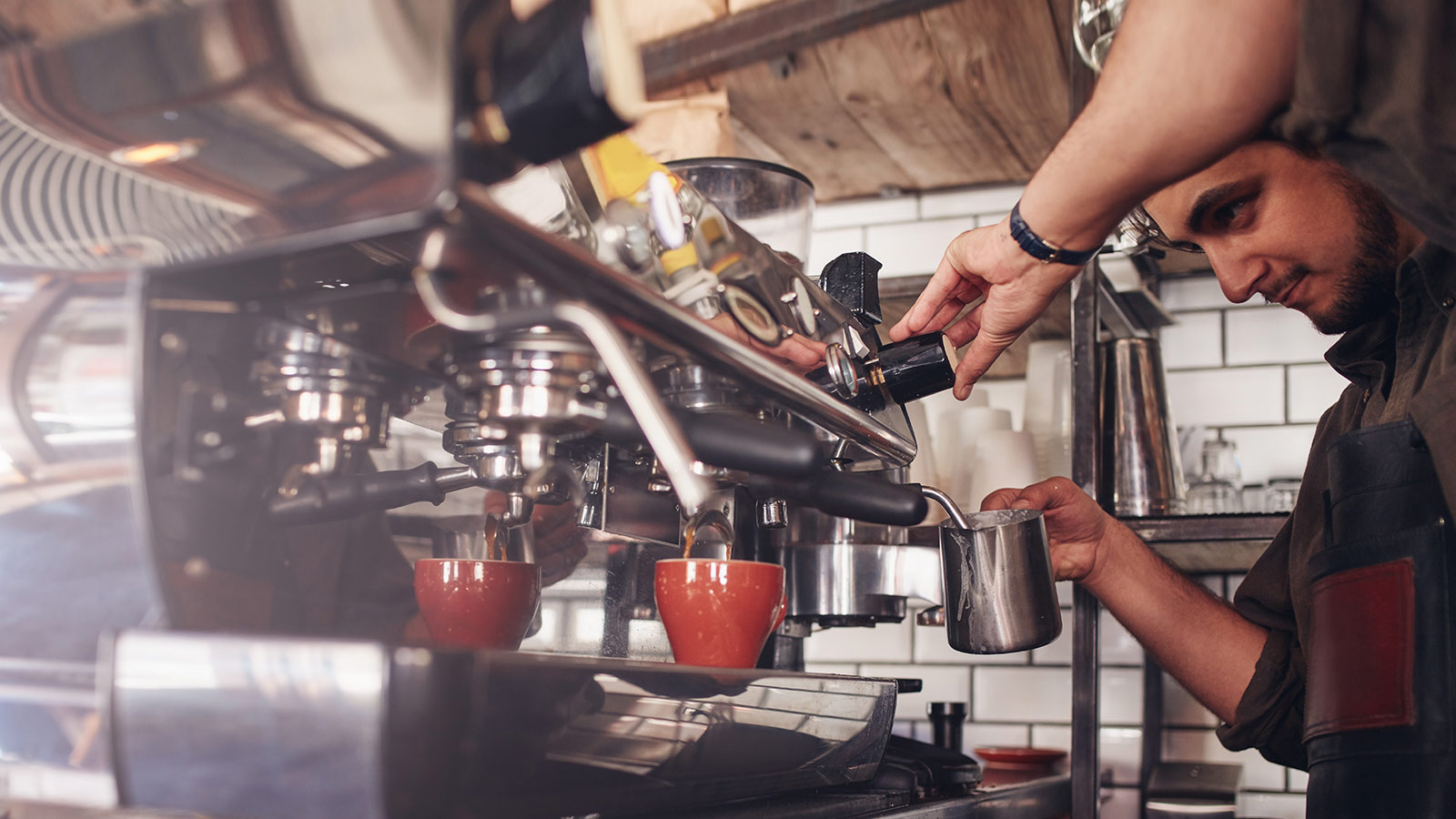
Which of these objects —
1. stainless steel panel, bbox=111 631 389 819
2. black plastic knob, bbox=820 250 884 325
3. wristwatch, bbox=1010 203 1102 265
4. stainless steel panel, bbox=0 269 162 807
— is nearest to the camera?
stainless steel panel, bbox=111 631 389 819

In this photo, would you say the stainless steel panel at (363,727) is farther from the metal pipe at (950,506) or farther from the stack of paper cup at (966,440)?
the stack of paper cup at (966,440)

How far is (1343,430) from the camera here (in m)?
1.20

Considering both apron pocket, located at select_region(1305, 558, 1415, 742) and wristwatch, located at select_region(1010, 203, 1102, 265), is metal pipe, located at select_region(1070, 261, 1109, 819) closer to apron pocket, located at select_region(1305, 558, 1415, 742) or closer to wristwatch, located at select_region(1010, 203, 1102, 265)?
apron pocket, located at select_region(1305, 558, 1415, 742)

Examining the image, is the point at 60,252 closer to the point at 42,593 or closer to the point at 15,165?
the point at 15,165

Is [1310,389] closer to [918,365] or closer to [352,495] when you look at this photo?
[918,365]

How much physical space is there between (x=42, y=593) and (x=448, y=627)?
0.23 m

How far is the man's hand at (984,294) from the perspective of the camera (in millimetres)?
940

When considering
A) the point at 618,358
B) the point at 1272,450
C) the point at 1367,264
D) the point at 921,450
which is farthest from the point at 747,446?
the point at 1272,450

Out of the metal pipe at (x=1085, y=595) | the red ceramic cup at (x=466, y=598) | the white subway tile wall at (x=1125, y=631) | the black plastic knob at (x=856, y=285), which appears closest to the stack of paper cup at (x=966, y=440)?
the white subway tile wall at (x=1125, y=631)

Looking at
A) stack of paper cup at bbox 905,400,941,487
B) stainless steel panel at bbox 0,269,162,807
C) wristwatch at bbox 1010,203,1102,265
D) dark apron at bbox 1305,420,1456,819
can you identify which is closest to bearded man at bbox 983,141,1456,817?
dark apron at bbox 1305,420,1456,819

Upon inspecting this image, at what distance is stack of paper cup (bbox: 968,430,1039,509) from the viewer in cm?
157

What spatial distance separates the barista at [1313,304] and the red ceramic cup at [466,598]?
0.51 metres

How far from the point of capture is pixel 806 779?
83cm

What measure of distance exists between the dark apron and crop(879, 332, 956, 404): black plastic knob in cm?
43
